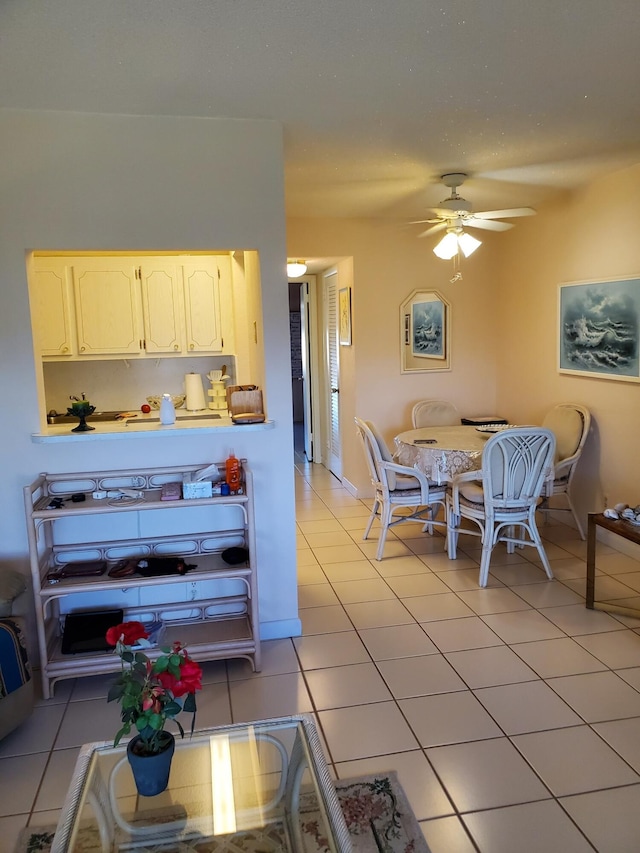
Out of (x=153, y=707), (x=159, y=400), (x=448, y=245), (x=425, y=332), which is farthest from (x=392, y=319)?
(x=153, y=707)

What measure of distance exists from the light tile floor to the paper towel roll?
1771mm

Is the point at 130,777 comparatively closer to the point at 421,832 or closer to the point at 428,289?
the point at 421,832

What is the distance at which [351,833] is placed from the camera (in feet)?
6.50

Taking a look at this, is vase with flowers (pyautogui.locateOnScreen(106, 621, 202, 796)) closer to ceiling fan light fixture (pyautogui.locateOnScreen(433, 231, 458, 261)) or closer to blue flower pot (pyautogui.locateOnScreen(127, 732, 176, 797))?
blue flower pot (pyautogui.locateOnScreen(127, 732, 176, 797))

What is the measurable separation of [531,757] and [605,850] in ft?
1.42

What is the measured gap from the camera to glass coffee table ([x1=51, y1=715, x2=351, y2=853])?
1630mm

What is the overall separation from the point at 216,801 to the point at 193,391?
12.0ft

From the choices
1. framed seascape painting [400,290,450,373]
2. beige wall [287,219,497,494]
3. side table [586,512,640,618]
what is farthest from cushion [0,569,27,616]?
framed seascape painting [400,290,450,373]

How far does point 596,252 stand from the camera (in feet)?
14.1

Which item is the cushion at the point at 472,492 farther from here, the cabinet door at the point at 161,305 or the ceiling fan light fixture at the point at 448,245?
the cabinet door at the point at 161,305

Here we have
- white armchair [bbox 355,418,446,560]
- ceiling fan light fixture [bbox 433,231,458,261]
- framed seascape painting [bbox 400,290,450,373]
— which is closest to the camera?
ceiling fan light fixture [bbox 433,231,458,261]

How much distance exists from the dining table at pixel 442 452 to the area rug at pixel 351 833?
2.25 m

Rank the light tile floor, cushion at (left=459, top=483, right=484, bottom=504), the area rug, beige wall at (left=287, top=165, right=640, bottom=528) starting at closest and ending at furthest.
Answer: the area rug < the light tile floor < cushion at (left=459, top=483, right=484, bottom=504) < beige wall at (left=287, top=165, right=640, bottom=528)

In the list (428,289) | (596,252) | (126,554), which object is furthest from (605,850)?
(428,289)
